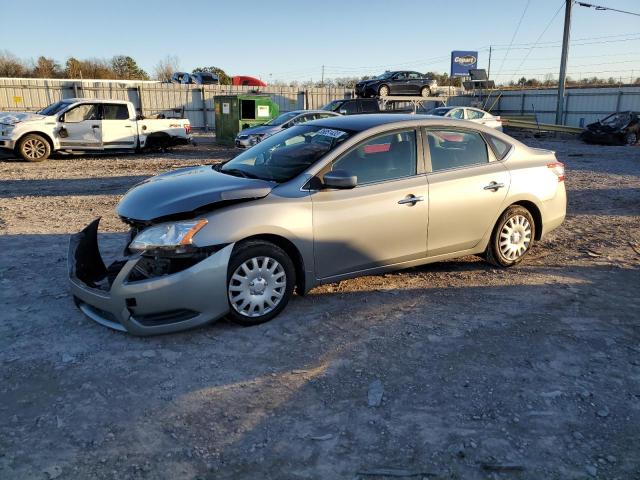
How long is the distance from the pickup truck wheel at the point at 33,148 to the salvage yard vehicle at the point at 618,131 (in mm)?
21754

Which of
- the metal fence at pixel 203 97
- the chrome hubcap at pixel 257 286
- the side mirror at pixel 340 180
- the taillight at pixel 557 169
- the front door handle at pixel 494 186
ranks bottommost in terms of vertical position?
the chrome hubcap at pixel 257 286

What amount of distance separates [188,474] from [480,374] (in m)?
1.98

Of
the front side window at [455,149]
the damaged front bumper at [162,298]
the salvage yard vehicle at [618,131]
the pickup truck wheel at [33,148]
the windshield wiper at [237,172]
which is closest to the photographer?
the damaged front bumper at [162,298]

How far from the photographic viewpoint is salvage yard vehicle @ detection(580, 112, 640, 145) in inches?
909

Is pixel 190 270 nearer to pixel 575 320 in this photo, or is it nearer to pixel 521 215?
pixel 575 320

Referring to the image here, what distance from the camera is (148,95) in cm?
2844

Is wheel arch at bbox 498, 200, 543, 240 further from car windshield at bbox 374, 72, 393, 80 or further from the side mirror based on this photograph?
car windshield at bbox 374, 72, 393, 80

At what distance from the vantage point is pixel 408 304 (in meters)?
4.79

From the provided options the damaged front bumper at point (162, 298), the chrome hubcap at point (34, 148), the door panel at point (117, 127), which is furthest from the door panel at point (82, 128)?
the damaged front bumper at point (162, 298)

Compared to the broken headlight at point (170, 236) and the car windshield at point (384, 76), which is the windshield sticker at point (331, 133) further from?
the car windshield at point (384, 76)

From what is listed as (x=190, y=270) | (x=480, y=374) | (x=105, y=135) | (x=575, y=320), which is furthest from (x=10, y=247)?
(x=105, y=135)

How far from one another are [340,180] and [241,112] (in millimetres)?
16976

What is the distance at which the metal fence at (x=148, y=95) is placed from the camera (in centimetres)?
2644

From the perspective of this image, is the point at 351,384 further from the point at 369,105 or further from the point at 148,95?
the point at 148,95
